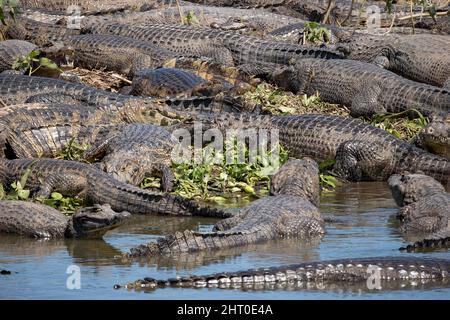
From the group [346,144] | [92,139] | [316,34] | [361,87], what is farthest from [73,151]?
[316,34]

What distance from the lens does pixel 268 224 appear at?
872 cm

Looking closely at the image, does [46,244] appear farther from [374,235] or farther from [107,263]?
[374,235]

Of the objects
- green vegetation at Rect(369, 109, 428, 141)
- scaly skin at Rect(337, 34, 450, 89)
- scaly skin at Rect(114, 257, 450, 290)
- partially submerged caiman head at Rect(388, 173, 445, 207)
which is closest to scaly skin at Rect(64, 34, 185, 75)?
scaly skin at Rect(337, 34, 450, 89)

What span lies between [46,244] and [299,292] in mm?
2416

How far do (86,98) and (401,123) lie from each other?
3439 millimetres

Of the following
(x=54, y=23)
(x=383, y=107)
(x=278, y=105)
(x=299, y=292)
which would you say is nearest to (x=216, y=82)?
(x=278, y=105)

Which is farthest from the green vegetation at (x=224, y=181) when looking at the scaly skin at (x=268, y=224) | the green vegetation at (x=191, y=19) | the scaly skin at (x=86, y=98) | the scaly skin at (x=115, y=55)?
the green vegetation at (x=191, y=19)

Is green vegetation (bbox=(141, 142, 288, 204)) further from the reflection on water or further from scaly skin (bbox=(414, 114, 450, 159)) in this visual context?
scaly skin (bbox=(414, 114, 450, 159))

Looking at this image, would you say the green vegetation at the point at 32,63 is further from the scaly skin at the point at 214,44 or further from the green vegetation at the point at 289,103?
the green vegetation at the point at 289,103

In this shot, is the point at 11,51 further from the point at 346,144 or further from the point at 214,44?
the point at 346,144

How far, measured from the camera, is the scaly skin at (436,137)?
11.4 meters

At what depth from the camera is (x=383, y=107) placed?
13125 millimetres

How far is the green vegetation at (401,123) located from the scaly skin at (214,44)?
87.0 inches

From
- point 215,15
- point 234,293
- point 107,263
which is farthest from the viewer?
point 215,15
